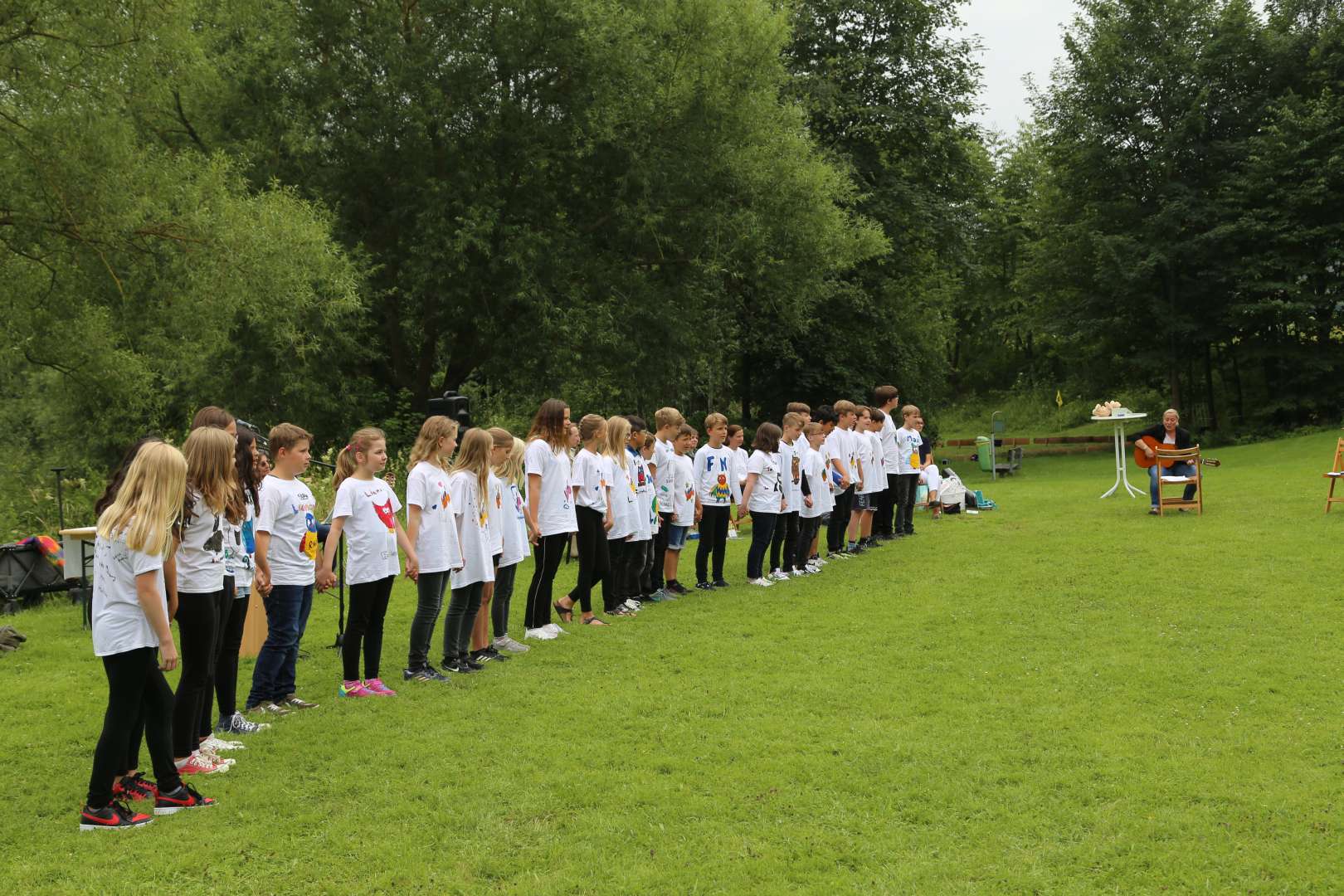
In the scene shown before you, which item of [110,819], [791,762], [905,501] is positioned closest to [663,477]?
[905,501]

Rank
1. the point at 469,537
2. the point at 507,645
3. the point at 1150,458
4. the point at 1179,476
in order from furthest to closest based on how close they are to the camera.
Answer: the point at 1179,476
the point at 1150,458
the point at 507,645
the point at 469,537

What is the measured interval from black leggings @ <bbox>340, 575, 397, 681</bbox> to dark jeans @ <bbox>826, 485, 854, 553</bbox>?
752 cm

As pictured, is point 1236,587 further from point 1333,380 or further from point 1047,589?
point 1333,380

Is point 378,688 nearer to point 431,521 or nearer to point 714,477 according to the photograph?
point 431,521

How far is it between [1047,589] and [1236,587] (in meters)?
1.68

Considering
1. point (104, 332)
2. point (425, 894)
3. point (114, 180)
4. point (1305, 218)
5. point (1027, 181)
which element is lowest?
point (425, 894)

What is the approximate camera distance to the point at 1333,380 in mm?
32438

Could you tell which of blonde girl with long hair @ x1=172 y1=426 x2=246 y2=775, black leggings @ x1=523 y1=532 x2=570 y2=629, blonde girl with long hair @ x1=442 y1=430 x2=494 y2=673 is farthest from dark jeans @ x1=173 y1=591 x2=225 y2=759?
black leggings @ x1=523 y1=532 x2=570 y2=629

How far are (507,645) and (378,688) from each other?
154 centimetres

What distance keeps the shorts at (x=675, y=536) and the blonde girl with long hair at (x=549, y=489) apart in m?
2.59

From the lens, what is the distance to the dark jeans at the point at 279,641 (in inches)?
272

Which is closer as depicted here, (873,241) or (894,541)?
(894,541)

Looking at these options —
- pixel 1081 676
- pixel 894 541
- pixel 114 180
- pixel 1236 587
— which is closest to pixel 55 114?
pixel 114 180

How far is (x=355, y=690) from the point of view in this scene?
7355 mm
